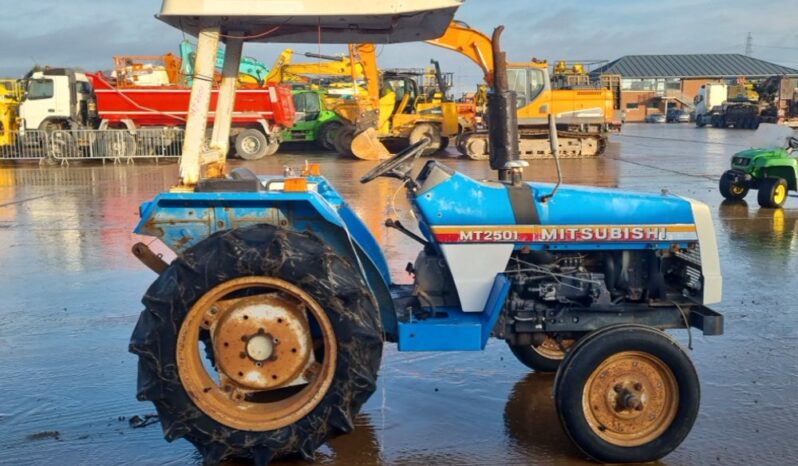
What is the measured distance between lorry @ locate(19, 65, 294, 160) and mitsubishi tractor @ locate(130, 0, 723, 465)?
21157 mm

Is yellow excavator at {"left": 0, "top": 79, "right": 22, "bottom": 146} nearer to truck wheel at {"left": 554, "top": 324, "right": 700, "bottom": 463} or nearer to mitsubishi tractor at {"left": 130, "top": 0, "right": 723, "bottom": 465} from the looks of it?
mitsubishi tractor at {"left": 130, "top": 0, "right": 723, "bottom": 465}

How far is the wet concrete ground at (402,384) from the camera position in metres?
4.27

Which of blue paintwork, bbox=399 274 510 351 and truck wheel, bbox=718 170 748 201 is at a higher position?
blue paintwork, bbox=399 274 510 351

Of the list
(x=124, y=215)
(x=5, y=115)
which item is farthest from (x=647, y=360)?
(x=5, y=115)

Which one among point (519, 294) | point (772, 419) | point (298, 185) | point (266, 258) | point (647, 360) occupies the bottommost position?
point (772, 419)

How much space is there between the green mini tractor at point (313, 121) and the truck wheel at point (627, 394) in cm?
2532

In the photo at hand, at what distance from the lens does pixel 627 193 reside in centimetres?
446

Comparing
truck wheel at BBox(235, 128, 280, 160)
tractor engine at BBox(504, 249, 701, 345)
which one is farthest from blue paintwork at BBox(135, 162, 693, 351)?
truck wheel at BBox(235, 128, 280, 160)

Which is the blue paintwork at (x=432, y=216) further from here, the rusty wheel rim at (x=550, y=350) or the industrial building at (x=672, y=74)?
→ the industrial building at (x=672, y=74)

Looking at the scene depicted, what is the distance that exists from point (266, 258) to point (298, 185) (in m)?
0.54

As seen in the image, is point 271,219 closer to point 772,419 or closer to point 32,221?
point 772,419

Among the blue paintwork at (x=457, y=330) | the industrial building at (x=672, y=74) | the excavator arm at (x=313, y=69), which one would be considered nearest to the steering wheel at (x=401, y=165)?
the blue paintwork at (x=457, y=330)

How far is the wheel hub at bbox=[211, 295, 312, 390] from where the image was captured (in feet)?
12.9

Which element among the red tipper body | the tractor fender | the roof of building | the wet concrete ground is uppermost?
the roof of building
